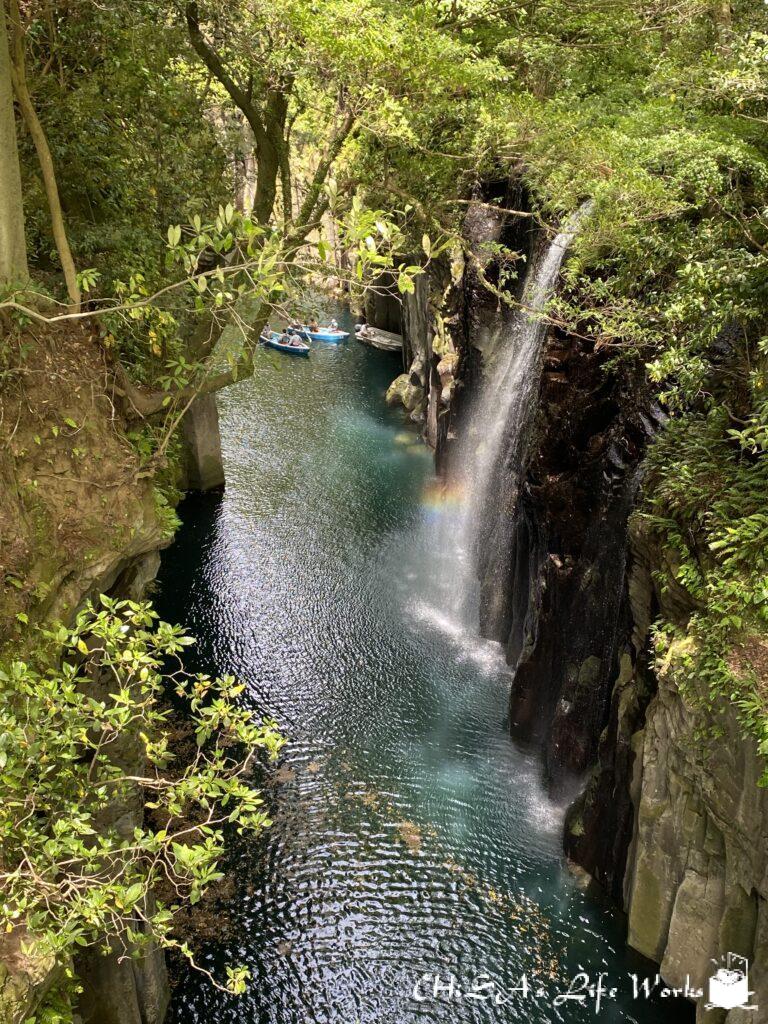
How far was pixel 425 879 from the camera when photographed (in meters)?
12.0

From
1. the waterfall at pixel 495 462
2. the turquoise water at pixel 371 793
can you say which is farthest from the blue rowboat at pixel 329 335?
the waterfall at pixel 495 462

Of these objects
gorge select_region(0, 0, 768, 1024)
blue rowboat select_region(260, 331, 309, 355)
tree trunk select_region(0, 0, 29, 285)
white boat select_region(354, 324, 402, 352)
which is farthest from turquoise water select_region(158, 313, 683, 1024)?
white boat select_region(354, 324, 402, 352)

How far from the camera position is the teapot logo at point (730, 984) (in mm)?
8766

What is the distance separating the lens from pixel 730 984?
29.7ft

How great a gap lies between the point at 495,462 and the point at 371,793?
8884 millimetres

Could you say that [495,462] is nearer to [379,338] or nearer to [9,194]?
[9,194]

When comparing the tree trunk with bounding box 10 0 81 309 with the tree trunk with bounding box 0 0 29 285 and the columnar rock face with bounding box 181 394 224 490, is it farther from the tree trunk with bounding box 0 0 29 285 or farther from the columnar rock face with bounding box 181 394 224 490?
the columnar rock face with bounding box 181 394 224 490

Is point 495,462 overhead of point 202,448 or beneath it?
overhead

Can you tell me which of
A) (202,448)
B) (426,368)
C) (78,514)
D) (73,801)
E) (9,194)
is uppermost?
(9,194)

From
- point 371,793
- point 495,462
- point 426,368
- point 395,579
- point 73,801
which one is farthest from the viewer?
point 426,368

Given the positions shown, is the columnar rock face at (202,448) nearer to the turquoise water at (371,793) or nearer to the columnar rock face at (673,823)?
the turquoise water at (371,793)

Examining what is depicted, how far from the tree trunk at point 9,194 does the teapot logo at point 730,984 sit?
11.1 metres

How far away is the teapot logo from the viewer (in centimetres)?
877

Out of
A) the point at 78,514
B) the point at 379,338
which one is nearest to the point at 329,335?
the point at 379,338
